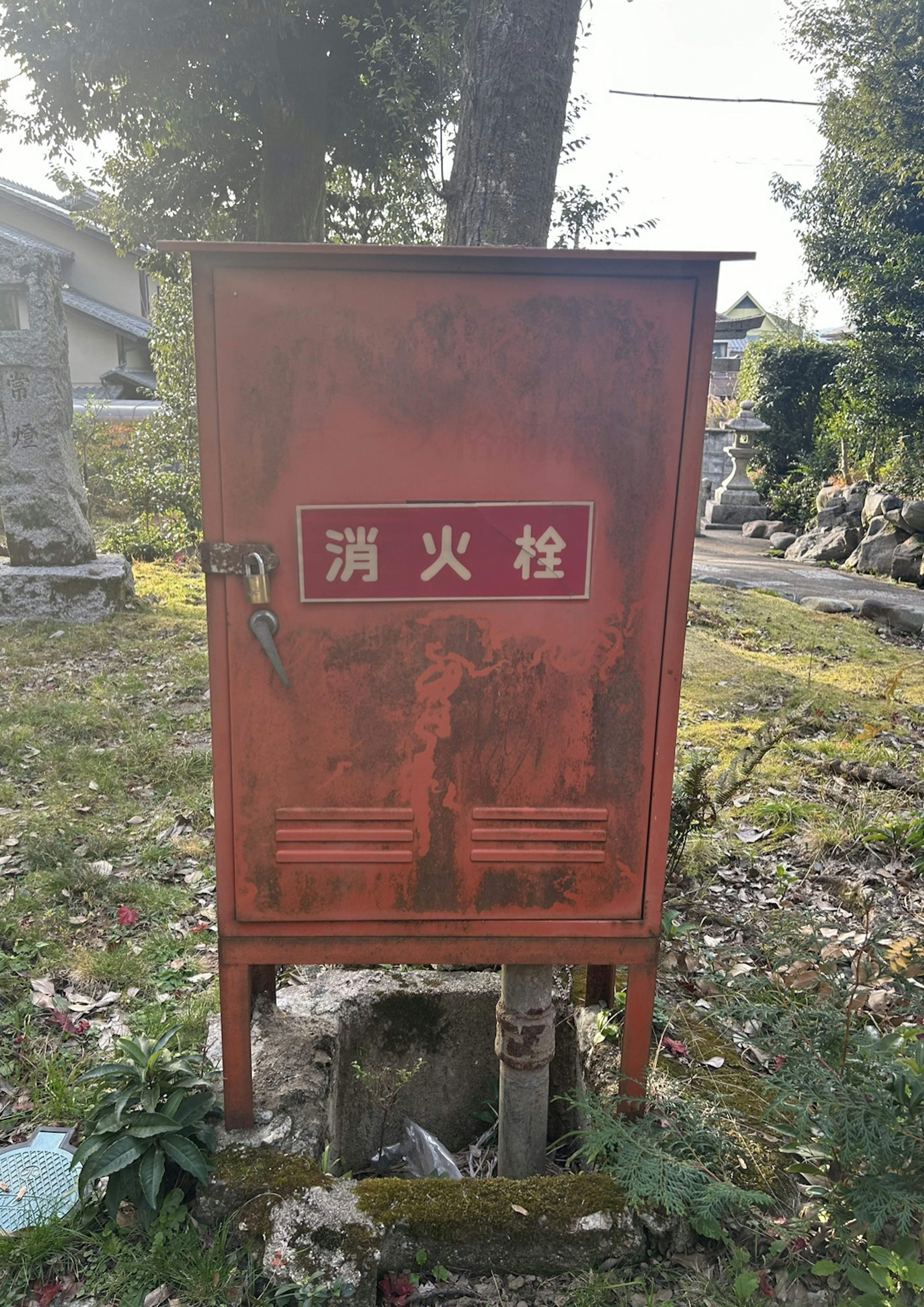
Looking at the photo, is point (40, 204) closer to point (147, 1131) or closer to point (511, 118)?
point (511, 118)

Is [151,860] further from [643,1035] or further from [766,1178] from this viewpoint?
[766,1178]

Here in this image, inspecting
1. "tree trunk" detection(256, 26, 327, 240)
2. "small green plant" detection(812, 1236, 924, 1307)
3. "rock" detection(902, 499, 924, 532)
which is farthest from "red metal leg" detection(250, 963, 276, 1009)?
"rock" detection(902, 499, 924, 532)

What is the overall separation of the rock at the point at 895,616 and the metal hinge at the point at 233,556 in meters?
7.41

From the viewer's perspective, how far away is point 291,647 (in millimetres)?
1743

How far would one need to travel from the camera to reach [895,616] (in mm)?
7977

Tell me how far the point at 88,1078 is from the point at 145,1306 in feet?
1.52

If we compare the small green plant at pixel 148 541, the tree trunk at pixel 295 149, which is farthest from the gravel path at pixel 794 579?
the small green plant at pixel 148 541

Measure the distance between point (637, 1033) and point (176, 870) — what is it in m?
2.12

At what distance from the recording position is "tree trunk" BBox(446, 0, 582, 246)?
3105 millimetres

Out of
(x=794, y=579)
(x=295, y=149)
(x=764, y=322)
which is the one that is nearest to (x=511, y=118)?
(x=295, y=149)

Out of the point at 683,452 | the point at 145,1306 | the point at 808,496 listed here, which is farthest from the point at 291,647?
the point at 808,496

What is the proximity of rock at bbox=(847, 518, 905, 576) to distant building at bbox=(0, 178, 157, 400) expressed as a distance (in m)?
15.1

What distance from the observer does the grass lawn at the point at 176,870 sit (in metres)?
1.83

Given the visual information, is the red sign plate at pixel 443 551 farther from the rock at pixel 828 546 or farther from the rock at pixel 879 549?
the rock at pixel 828 546
